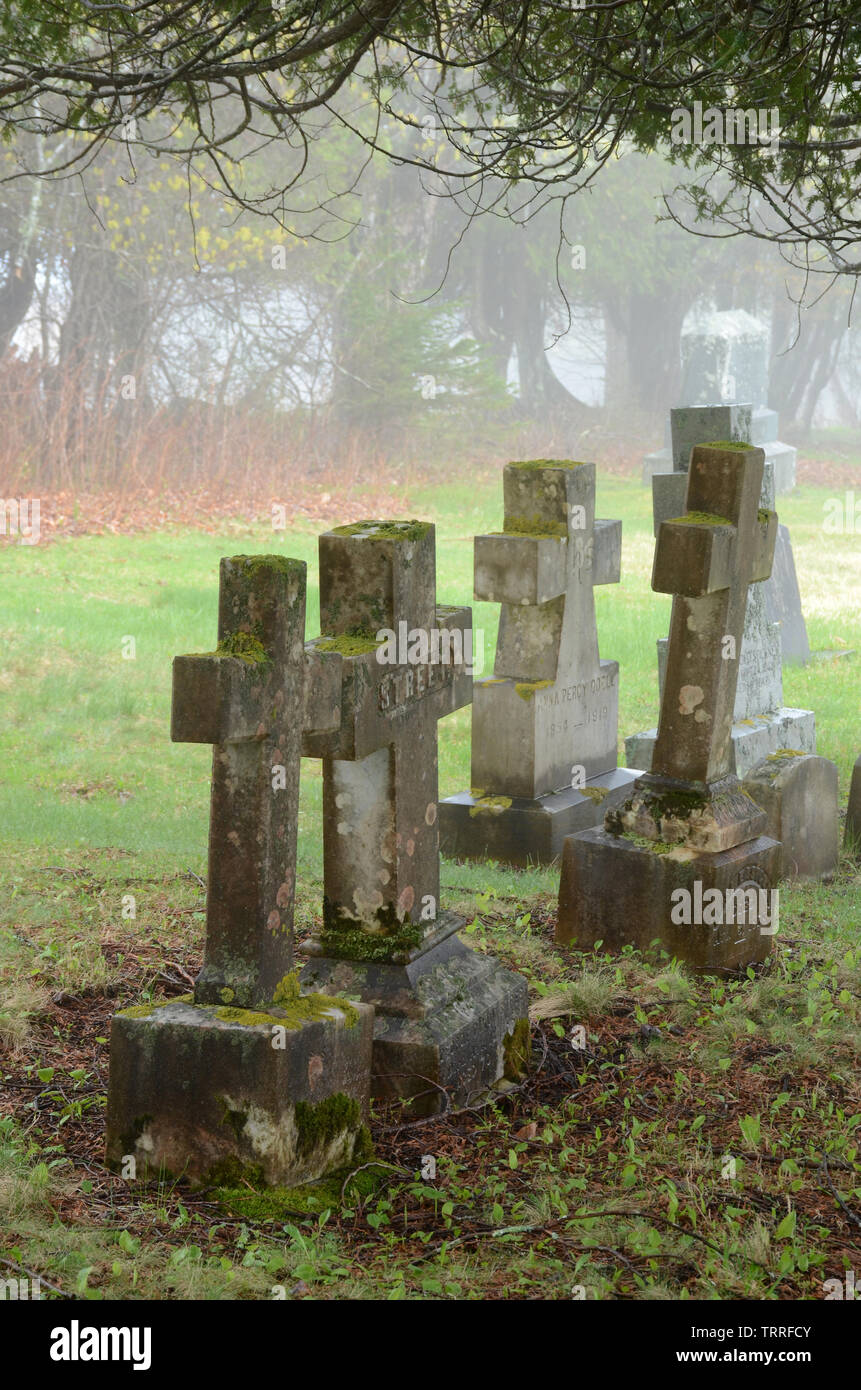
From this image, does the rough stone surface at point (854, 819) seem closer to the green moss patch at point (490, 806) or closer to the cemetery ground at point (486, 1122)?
the cemetery ground at point (486, 1122)

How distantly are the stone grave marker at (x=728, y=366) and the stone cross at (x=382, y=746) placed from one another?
13.1 metres

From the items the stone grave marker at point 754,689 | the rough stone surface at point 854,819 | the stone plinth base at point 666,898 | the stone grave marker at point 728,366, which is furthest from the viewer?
the stone grave marker at point 728,366

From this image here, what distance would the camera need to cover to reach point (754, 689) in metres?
8.78

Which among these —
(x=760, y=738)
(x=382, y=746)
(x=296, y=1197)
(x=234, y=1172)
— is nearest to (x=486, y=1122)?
(x=296, y=1197)

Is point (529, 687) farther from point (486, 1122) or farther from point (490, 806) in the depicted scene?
point (486, 1122)

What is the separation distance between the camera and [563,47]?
6.36 meters

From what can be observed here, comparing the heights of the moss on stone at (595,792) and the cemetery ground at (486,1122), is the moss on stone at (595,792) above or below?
above

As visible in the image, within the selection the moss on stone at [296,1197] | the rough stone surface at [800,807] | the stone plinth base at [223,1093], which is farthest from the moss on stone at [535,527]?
the moss on stone at [296,1197]

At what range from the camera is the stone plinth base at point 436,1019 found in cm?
432

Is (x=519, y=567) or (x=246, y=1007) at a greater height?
(x=519, y=567)

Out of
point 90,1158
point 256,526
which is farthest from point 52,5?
point 256,526

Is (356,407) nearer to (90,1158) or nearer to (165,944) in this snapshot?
(165,944)

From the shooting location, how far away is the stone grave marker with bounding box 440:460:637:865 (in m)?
7.14

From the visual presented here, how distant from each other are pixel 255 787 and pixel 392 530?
118 centimetres
